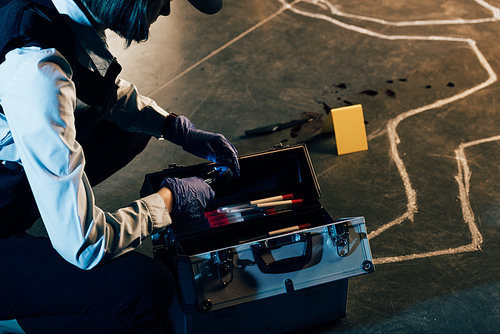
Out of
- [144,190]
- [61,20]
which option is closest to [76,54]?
[61,20]

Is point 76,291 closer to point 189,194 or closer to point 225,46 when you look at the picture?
point 189,194

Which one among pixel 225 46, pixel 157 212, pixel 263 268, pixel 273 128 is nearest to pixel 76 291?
pixel 157 212

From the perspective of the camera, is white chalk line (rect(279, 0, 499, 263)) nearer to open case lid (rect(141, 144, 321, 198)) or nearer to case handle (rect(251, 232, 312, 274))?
open case lid (rect(141, 144, 321, 198))

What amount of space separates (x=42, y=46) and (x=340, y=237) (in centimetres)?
105

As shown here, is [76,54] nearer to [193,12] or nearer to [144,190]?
[144,190]

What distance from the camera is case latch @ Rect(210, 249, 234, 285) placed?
155 cm

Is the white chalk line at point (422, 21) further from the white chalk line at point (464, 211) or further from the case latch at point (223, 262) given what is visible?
the case latch at point (223, 262)

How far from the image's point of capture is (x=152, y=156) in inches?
110

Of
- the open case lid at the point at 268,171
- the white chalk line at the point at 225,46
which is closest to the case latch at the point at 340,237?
the open case lid at the point at 268,171

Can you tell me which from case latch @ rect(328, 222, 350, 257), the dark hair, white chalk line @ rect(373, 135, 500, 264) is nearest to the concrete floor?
white chalk line @ rect(373, 135, 500, 264)

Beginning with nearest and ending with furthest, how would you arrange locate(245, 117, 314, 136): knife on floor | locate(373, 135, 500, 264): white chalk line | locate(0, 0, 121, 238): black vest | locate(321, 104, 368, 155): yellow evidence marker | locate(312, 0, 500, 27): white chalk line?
locate(0, 0, 121, 238): black vest < locate(373, 135, 500, 264): white chalk line < locate(321, 104, 368, 155): yellow evidence marker < locate(245, 117, 314, 136): knife on floor < locate(312, 0, 500, 27): white chalk line

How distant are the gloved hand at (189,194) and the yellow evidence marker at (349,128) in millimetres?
1118

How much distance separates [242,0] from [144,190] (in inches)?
105

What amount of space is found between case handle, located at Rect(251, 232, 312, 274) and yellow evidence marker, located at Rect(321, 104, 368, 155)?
45.9 inches
